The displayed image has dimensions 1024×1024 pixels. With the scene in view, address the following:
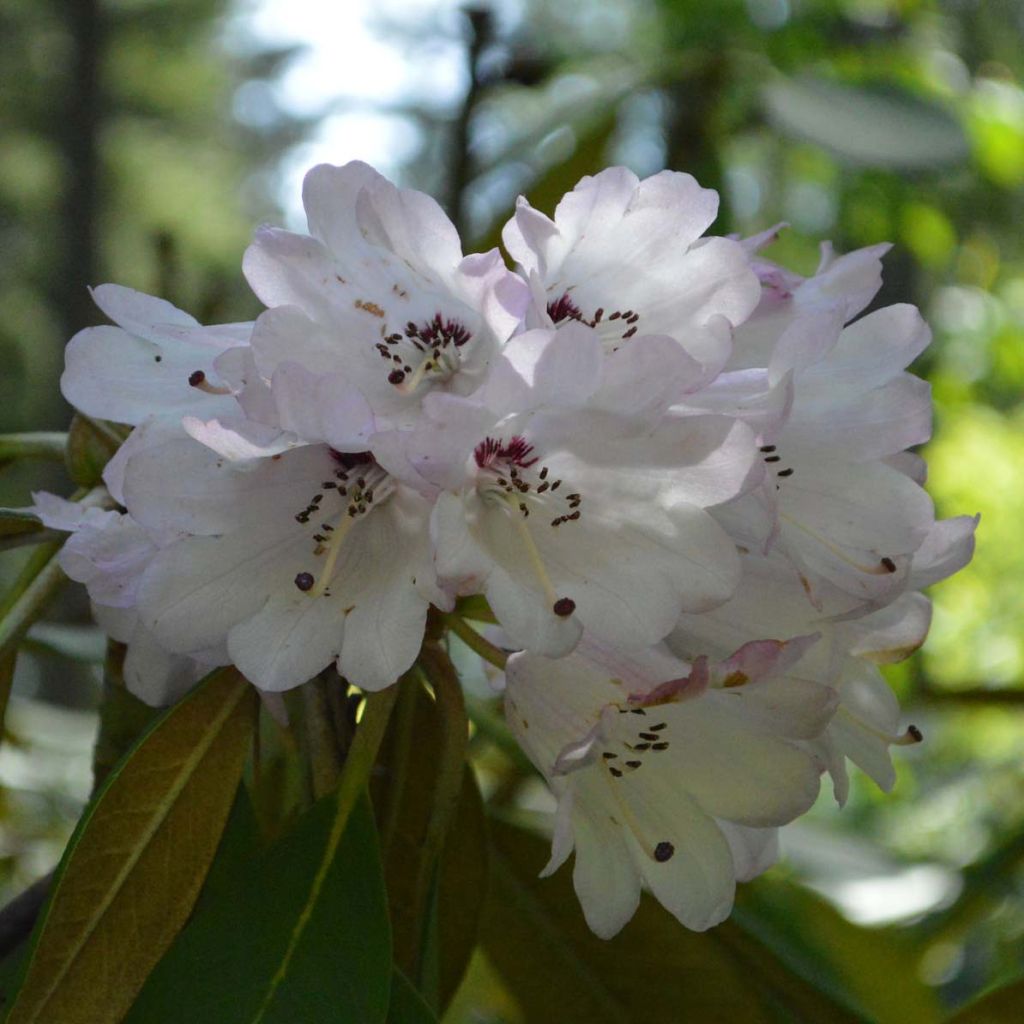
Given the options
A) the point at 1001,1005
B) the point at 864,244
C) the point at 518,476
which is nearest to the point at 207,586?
the point at 518,476

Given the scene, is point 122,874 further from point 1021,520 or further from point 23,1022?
point 1021,520

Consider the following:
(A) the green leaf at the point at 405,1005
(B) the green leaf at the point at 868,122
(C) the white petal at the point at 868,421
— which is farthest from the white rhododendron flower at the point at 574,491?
(B) the green leaf at the point at 868,122

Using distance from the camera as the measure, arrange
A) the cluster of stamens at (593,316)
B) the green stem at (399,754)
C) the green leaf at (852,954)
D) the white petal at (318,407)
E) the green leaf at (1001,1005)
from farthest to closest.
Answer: the green leaf at (852,954) → the green leaf at (1001,1005) → the green stem at (399,754) → the cluster of stamens at (593,316) → the white petal at (318,407)

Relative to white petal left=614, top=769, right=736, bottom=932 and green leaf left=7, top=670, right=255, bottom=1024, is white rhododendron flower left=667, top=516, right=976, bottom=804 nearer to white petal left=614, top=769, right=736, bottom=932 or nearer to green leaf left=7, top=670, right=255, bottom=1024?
white petal left=614, top=769, right=736, bottom=932

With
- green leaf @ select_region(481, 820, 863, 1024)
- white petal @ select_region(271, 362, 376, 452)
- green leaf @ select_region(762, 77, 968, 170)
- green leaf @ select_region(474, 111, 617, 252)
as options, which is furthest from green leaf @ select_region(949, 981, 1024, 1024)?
green leaf @ select_region(762, 77, 968, 170)

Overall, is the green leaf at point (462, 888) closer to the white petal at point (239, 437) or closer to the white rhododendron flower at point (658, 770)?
the white rhododendron flower at point (658, 770)

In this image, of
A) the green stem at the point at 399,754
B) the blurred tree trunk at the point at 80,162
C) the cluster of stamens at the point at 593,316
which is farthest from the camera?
the blurred tree trunk at the point at 80,162

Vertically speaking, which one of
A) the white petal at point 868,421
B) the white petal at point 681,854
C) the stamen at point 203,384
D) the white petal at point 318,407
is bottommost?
the white petal at point 681,854

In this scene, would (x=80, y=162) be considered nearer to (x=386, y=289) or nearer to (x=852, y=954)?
(x=852, y=954)
